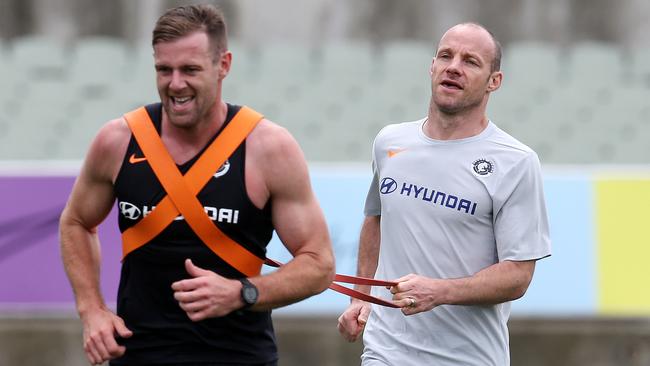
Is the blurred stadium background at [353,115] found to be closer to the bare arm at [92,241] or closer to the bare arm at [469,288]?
the bare arm at [469,288]

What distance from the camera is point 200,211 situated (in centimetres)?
383

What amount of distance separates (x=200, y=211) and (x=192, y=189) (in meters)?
0.08

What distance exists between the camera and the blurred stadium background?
9.02 metres

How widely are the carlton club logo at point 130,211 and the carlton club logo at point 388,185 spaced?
1137 mm

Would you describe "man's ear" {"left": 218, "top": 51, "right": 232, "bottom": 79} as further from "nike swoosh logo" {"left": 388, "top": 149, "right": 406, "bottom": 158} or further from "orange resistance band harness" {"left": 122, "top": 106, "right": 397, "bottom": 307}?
"nike swoosh logo" {"left": 388, "top": 149, "right": 406, "bottom": 158}

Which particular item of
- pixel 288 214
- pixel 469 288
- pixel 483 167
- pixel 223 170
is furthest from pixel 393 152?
pixel 223 170

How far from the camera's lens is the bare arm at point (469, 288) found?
13.9 feet

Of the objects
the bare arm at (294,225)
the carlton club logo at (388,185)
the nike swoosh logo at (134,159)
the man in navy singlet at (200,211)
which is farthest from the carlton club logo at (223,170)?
the carlton club logo at (388,185)

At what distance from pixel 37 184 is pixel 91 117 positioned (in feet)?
7.33

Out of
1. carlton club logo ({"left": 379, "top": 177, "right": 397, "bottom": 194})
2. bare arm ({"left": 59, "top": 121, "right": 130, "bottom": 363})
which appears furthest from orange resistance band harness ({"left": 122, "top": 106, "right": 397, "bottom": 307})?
carlton club logo ({"left": 379, "top": 177, "right": 397, "bottom": 194})

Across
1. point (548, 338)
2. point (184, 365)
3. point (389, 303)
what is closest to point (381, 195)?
point (389, 303)

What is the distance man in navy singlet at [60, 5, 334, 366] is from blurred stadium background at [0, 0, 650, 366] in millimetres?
4953

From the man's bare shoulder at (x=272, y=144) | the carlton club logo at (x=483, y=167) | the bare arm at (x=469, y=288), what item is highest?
the man's bare shoulder at (x=272, y=144)

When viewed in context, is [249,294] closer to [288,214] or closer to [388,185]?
[288,214]
